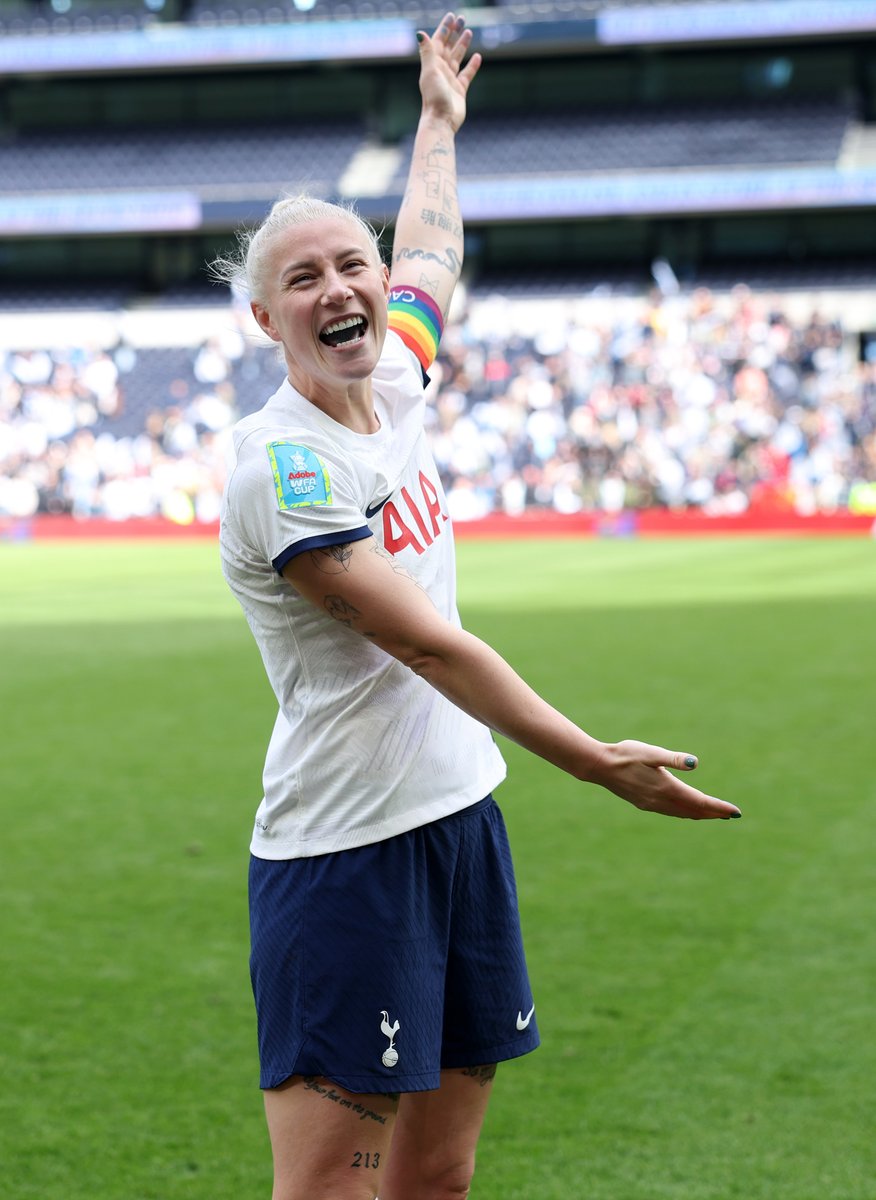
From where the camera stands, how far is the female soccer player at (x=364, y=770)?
2314mm

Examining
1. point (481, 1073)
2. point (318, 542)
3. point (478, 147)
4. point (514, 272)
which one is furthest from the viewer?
point (478, 147)

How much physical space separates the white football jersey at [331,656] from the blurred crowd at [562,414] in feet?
79.8

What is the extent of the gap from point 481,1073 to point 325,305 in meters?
1.33

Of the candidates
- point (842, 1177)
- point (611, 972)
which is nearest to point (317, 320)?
point (842, 1177)

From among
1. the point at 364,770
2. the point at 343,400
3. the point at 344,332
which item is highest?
the point at 344,332

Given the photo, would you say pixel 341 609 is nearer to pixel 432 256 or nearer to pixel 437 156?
pixel 432 256

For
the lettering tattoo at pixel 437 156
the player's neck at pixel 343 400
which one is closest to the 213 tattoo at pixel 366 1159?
the player's neck at pixel 343 400

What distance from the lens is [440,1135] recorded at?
2689 millimetres

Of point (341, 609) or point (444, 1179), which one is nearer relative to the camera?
point (341, 609)

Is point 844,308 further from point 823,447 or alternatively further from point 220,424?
point 220,424

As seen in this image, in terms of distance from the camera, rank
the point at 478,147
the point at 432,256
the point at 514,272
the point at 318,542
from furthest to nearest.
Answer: the point at 478,147 < the point at 514,272 < the point at 432,256 < the point at 318,542

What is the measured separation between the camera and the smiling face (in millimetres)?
2459

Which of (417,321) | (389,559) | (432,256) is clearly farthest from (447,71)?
(389,559)

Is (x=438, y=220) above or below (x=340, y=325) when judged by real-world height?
above
